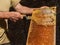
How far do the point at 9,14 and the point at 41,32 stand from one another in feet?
0.78

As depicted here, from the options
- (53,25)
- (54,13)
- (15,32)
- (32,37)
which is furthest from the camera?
(15,32)

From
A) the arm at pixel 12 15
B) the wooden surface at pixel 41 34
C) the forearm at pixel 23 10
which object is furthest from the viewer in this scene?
the forearm at pixel 23 10

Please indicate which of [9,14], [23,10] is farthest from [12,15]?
[23,10]

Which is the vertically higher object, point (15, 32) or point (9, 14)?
point (9, 14)

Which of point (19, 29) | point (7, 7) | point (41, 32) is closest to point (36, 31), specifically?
point (41, 32)

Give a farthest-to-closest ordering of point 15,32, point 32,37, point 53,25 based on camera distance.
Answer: point 15,32
point 53,25
point 32,37

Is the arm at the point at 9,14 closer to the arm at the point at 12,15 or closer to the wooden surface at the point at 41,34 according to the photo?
the arm at the point at 12,15

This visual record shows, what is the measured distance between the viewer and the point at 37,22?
3.74 ft

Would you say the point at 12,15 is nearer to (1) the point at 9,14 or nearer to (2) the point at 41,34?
(1) the point at 9,14

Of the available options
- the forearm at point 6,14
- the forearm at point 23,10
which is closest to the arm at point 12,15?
the forearm at point 6,14

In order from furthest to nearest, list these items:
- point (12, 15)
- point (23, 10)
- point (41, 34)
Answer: point (23, 10), point (12, 15), point (41, 34)

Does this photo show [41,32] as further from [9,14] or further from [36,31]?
[9,14]

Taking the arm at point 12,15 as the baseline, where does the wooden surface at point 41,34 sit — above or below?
below

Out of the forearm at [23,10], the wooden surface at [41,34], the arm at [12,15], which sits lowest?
the wooden surface at [41,34]
